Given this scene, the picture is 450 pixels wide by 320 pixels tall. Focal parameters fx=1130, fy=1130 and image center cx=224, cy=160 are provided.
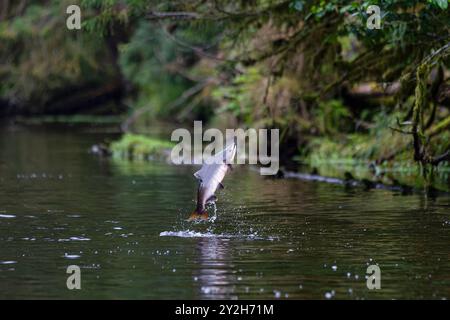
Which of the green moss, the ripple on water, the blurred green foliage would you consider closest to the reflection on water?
the ripple on water

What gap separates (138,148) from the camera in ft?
114

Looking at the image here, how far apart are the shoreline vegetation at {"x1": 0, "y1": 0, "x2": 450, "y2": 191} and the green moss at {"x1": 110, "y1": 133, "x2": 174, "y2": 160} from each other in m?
0.05

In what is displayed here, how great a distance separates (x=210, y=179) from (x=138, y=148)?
19.2m

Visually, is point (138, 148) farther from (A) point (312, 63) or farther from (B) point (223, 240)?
(B) point (223, 240)

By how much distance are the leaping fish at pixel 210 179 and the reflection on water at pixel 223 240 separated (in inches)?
17.4

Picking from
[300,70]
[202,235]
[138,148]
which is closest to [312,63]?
[300,70]

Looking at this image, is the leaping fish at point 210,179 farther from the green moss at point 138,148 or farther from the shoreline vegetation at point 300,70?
the green moss at point 138,148

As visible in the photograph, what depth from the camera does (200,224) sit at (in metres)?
17.5

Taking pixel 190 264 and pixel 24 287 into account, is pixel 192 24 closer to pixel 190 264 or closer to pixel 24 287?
pixel 190 264

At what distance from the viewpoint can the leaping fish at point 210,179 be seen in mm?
15688

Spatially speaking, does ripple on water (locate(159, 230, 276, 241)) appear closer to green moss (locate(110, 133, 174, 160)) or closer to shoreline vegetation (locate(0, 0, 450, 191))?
shoreline vegetation (locate(0, 0, 450, 191))

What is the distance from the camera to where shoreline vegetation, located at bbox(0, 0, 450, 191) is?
66.1ft

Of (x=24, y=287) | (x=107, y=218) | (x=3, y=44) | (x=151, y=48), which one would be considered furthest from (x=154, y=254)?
(x=3, y=44)
